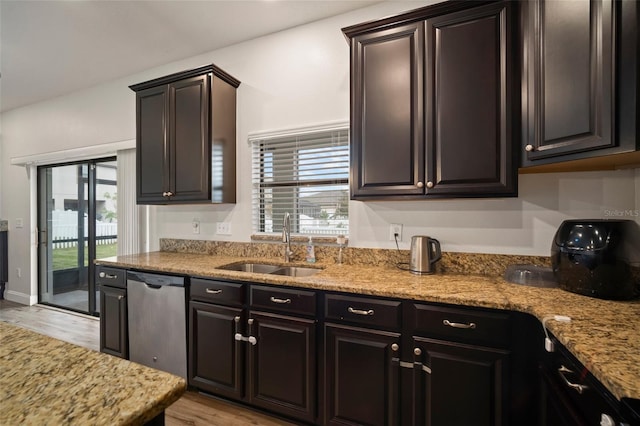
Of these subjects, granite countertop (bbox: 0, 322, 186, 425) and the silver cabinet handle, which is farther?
the silver cabinet handle

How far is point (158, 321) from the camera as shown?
2.15 meters

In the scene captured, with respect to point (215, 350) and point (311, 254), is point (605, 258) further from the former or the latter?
point (215, 350)

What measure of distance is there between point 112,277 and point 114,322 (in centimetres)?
37

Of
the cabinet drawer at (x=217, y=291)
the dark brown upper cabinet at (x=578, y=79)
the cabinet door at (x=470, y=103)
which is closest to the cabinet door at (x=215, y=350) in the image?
the cabinet drawer at (x=217, y=291)

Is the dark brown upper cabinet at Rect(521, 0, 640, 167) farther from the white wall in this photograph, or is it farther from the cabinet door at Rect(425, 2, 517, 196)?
the white wall

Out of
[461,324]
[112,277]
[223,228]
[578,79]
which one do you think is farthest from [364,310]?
[112,277]

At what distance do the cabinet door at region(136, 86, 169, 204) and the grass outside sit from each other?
58.3 inches

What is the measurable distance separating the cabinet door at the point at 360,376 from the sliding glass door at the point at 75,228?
3177mm

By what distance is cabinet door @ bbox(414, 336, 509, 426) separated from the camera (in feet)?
4.32

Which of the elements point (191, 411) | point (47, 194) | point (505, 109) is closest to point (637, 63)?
point (505, 109)

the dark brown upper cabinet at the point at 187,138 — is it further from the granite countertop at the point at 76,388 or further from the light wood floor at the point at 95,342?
the granite countertop at the point at 76,388

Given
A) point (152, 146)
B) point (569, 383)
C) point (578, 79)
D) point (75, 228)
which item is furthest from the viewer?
point (75, 228)

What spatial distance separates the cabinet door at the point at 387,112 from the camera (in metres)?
1.74

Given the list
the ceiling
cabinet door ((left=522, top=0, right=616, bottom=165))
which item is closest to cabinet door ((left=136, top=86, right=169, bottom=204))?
the ceiling
